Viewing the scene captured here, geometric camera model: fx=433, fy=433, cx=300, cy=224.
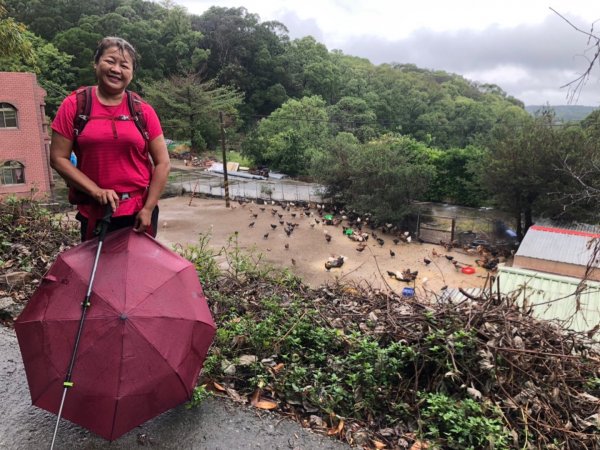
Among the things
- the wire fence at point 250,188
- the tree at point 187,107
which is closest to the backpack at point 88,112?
the wire fence at point 250,188

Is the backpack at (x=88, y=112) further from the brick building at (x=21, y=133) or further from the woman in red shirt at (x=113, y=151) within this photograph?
the brick building at (x=21, y=133)

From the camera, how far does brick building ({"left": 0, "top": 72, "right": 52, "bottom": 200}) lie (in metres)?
19.8

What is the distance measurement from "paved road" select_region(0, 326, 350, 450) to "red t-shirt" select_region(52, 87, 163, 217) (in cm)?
117

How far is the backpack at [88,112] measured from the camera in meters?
2.24

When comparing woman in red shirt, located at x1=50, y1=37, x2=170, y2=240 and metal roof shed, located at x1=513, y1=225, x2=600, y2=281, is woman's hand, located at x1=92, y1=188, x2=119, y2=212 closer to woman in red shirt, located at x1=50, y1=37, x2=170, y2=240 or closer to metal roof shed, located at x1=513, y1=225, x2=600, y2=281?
woman in red shirt, located at x1=50, y1=37, x2=170, y2=240

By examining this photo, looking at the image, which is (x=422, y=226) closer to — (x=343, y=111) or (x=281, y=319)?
(x=281, y=319)

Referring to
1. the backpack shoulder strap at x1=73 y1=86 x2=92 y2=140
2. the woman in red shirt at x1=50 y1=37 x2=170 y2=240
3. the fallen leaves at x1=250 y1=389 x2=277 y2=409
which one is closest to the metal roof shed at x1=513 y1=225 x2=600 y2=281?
the fallen leaves at x1=250 y1=389 x2=277 y2=409

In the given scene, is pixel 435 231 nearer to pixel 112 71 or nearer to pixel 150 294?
pixel 112 71

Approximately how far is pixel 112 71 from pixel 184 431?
1948 millimetres

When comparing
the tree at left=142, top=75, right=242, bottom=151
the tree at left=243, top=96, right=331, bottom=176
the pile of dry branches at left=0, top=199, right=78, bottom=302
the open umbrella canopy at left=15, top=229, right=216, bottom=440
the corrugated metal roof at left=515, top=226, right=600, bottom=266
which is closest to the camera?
the open umbrella canopy at left=15, top=229, right=216, bottom=440

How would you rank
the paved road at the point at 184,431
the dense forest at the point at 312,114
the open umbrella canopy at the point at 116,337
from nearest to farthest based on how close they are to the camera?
the open umbrella canopy at the point at 116,337 → the paved road at the point at 184,431 → the dense forest at the point at 312,114

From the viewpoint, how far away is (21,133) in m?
20.5

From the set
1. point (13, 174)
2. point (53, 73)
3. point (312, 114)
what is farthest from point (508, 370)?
point (53, 73)

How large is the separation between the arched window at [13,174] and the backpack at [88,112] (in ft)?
71.5
